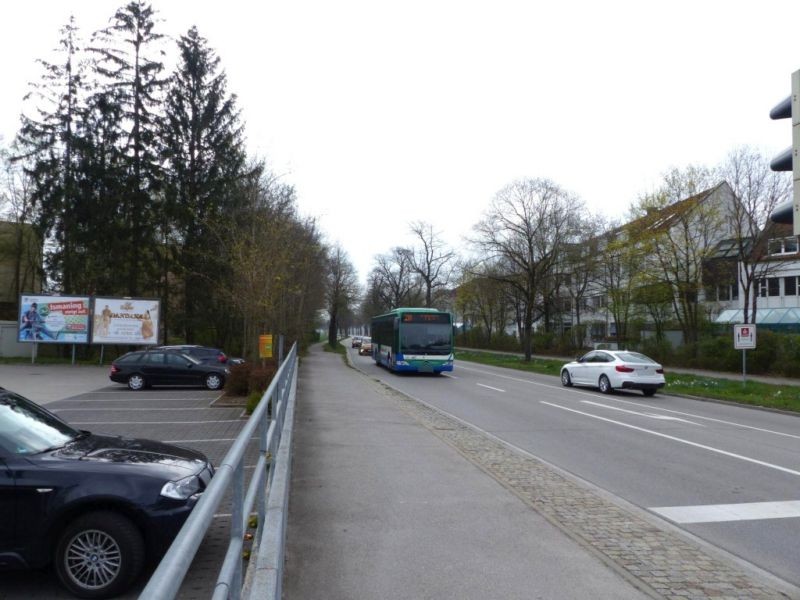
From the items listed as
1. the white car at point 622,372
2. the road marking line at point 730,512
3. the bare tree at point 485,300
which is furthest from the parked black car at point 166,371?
the bare tree at point 485,300

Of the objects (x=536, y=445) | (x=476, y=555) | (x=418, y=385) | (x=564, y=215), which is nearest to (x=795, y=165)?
(x=476, y=555)

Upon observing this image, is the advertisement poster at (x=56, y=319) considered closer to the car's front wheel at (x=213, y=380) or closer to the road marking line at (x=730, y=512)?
the car's front wheel at (x=213, y=380)

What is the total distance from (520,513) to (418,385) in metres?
18.6

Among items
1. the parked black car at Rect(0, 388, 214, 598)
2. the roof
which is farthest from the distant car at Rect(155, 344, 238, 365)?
the roof

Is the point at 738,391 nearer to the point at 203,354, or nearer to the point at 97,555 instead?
the point at 203,354

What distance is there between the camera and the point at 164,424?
1398 cm

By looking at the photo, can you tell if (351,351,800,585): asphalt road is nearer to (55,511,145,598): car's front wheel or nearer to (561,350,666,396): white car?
(561,350,666,396): white car

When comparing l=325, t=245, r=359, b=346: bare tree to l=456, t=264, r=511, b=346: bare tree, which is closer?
l=456, t=264, r=511, b=346: bare tree

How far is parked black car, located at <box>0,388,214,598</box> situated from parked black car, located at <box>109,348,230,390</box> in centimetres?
1832

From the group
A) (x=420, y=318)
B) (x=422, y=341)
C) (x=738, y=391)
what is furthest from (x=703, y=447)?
(x=420, y=318)

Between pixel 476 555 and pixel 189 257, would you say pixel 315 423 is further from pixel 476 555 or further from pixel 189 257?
pixel 189 257

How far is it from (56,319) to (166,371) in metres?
14.3

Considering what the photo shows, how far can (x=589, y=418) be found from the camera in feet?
49.2

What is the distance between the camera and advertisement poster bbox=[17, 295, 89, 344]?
33188 mm
